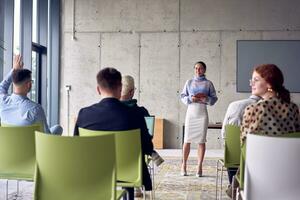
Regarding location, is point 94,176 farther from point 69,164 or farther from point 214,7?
point 214,7

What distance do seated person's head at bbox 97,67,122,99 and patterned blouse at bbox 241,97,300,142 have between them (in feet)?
2.83

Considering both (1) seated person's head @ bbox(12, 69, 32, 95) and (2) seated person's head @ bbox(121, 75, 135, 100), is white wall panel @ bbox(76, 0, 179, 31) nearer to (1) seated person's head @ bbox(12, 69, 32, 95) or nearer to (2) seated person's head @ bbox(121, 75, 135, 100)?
(2) seated person's head @ bbox(121, 75, 135, 100)

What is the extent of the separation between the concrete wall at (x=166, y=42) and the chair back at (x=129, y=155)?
18.9ft

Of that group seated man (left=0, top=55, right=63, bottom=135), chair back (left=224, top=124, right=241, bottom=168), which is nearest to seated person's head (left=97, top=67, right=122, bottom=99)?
seated man (left=0, top=55, right=63, bottom=135)

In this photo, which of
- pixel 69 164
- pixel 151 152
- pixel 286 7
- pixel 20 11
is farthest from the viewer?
pixel 286 7

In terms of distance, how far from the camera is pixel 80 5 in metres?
8.55

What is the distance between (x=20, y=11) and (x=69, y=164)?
222 inches

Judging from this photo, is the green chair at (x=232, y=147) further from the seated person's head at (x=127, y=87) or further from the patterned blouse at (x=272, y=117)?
the seated person's head at (x=127, y=87)

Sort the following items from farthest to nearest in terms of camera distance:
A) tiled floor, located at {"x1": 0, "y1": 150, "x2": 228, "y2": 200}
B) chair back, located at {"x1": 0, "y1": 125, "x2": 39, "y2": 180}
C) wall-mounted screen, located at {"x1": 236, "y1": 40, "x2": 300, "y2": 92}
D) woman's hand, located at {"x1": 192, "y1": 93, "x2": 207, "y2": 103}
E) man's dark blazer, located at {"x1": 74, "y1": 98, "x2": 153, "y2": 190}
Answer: wall-mounted screen, located at {"x1": 236, "y1": 40, "x2": 300, "y2": 92} → woman's hand, located at {"x1": 192, "y1": 93, "x2": 207, "y2": 103} → tiled floor, located at {"x1": 0, "y1": 150, "x2": 228, "y2": 200} → chair back, located at {"x1": 0, "y1": 125, "x2": 39, "y2": 180} → man's dark blazer, located at {"x1": 74, "y1": 98, "x2": 153, "y2": 190}

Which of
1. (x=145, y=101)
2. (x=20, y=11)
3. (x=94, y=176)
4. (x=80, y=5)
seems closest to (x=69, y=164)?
(x=94, y=176)

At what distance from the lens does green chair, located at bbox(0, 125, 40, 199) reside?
261cm

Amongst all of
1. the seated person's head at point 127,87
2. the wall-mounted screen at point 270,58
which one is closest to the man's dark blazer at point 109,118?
the seated person's head at point 127,87

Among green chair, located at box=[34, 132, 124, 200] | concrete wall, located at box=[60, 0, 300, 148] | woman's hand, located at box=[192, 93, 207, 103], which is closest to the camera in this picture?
green chair, located at box=[34, 132, 124, 200]

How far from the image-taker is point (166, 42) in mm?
8312
